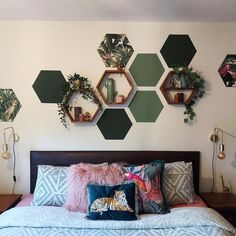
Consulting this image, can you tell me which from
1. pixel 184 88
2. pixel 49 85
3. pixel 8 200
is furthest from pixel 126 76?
pixel 8 200

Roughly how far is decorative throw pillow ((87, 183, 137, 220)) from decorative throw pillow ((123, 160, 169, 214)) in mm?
130

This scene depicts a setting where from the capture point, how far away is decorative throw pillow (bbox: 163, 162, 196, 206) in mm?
2529

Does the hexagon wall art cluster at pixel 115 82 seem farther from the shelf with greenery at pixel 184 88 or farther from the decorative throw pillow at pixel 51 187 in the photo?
the decorative throw pillow at pixel 51 187

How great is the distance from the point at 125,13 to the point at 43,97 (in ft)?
3.69

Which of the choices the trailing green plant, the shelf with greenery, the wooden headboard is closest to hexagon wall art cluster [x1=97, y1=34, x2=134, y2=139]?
the wooden headboard

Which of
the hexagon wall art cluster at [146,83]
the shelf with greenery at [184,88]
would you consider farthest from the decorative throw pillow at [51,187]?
the shelf with greenery at [184,88]

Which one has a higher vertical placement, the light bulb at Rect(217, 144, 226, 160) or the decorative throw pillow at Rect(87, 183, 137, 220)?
the light bulb at Rect(217, 144, 226, 160)

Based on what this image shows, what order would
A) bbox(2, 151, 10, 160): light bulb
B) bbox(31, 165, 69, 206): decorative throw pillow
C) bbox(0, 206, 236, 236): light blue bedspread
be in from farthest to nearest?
bbox(2, 151, 10, 160): light bulb < bbox(31, 165, 69, 206): decorative throw pillow < bbox(0, 206, 236, 236): light blue bedspread

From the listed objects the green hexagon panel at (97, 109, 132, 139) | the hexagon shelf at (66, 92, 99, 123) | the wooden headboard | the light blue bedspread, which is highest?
the hexagon shelf at (66, 92, 99, 123)

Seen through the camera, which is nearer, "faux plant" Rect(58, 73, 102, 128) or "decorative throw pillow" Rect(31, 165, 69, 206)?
"decorative throw pillow" Rect(31, 165, 69, 206)

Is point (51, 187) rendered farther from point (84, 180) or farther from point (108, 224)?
point (108, 224)

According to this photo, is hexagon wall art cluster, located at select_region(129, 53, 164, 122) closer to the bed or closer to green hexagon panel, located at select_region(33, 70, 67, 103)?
green hexagon panel, located at select_region(33, 70, 67, 103)

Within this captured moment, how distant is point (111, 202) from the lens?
7.09 feet

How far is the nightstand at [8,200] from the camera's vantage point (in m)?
2.54
